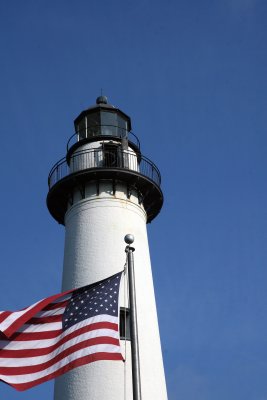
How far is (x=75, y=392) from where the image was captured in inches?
680

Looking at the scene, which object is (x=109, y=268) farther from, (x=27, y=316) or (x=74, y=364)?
(x=74, y=364)

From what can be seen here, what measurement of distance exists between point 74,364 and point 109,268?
848 cm

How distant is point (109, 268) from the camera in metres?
19.8

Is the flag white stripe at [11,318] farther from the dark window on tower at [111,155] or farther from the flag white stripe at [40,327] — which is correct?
the dark window on tower at [111,155]

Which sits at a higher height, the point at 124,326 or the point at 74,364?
the point at 124,326

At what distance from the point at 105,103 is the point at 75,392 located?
45.8 feet

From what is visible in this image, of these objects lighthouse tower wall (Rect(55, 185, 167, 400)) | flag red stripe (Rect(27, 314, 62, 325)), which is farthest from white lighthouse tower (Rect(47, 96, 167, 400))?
flag red stripe (Rect(27, 314, 62, 325))

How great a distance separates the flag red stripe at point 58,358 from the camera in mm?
11403

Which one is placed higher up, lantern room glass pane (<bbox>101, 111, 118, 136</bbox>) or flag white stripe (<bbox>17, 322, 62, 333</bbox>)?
lantern room glass pane (<bbox>101, 111, 118, 136</bbox>)

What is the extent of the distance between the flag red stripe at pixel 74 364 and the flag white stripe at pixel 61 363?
0.06m

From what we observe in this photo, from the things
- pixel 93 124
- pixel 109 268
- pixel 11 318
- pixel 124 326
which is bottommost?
pixel 11 318

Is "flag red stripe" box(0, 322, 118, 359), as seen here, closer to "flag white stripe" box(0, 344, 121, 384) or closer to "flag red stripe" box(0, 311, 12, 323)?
"flag white stripe" box(0, 344, 121, 384)

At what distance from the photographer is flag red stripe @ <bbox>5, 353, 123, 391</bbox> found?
1120 cm

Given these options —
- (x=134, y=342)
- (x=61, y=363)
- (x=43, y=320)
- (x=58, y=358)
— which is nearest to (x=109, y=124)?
(x=43, y=320)
